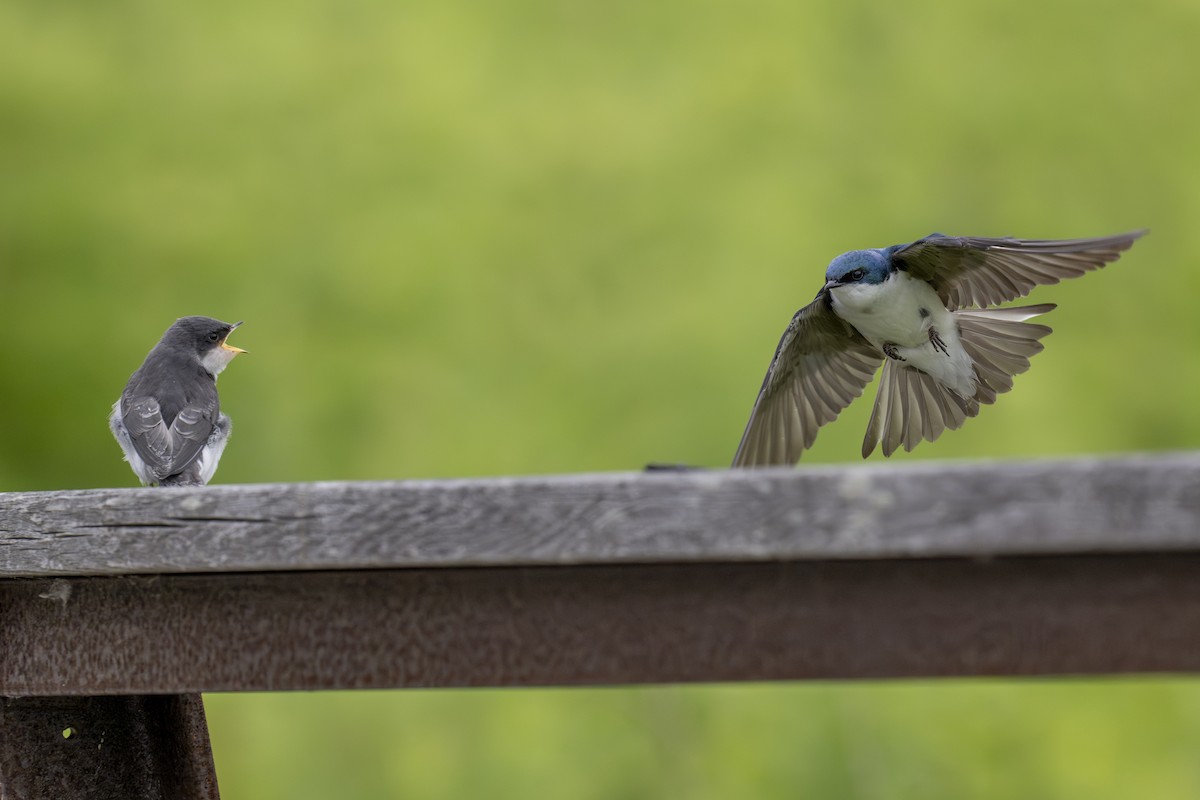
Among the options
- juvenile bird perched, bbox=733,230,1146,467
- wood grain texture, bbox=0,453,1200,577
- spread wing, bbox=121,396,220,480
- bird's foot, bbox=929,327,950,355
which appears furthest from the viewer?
bird's foot, bbox=929,327,950,355

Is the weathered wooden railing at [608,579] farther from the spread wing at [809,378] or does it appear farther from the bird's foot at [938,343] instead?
the bird's foot at [938,343]

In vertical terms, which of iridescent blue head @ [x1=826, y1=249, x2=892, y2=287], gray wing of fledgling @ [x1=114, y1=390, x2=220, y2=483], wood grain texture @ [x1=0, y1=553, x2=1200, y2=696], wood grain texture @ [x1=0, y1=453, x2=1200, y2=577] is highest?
iridescent blue head @ [x1=826, y1=249, x2=892, y2=287]

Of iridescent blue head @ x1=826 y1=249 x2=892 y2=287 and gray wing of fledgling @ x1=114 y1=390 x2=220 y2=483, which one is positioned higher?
iridescent blue head @ x1=826 y1=249 x2=892 y2=287

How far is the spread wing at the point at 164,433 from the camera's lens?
82.3 inches

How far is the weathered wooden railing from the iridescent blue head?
4.82ft

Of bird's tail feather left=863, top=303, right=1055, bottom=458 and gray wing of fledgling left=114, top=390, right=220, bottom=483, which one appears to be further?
bird's tail feather left=863, top=303, right=1055, bottom=458

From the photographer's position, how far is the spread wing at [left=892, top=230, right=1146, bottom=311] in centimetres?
197

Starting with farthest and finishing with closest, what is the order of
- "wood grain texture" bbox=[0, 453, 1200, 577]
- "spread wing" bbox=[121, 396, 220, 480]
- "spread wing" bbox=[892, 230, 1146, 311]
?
"spread wing" bbox=[121, 396, 220, 480] < "spread wing" bbox=[892, 230, 1146, 311] < "wood grain texture" bbox=[0, 453, 1200, 577]

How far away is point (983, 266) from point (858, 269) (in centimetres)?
22

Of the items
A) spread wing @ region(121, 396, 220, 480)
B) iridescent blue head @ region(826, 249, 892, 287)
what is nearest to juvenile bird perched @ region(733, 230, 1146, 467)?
iridescent blue head @ region(826, 249, 892, 287)

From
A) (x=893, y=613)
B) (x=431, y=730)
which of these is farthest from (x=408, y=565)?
(x=431, y=730)

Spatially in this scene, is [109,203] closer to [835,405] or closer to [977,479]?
[835,405]

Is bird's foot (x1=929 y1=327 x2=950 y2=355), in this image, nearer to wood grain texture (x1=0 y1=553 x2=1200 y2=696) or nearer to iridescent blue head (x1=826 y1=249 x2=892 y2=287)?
iridescent blue head (x1=826 y1=249 x2=892 y2=287)

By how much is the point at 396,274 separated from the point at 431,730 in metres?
1.59
